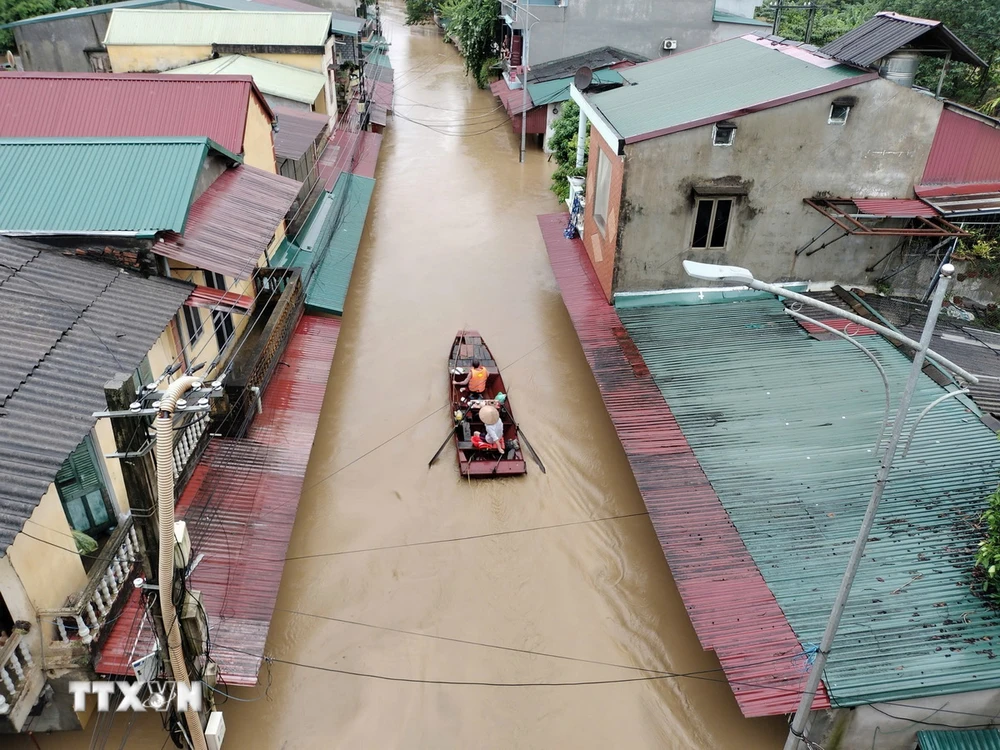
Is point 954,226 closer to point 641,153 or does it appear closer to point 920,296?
point 920,296

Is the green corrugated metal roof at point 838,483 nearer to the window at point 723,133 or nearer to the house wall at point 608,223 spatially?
the house wall at point 608,223

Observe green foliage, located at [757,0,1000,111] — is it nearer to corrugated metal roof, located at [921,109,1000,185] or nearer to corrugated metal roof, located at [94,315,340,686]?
corrugated metal roof, located at [921,109,1000,185]

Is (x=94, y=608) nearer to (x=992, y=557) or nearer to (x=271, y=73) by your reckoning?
(x=992, y=557)

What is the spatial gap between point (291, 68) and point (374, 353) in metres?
12.6

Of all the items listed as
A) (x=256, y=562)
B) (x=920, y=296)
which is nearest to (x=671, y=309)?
(x=920, y=296)

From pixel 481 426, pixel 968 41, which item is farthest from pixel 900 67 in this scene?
pixel 968 41

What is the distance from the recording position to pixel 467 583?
13.1 m

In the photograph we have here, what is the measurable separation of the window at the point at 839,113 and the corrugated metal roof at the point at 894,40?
941mm

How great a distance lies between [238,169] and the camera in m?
14.2

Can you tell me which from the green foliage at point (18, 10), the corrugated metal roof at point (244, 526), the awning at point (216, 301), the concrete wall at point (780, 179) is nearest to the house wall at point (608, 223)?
the concrete wall at point (780, 179)

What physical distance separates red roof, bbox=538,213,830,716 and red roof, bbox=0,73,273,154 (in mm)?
8864

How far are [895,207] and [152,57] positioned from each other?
23446 mm

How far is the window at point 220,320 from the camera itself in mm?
13859

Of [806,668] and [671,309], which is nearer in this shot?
[806,668]
